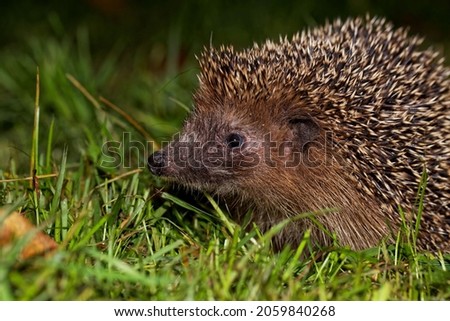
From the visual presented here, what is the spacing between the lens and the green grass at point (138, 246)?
3178 millimetres

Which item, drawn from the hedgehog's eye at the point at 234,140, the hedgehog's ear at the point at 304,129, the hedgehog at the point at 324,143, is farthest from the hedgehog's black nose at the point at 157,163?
the hedgehog's ear at the point at 304,129

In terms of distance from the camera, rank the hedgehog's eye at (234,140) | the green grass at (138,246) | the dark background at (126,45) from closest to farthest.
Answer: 1. the green grass at (138,246)
2. the hedgehog's eye at (234,140)
3. the dark background at (126,45)

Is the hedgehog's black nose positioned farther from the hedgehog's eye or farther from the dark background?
the dark background

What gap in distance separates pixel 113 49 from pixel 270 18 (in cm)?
192

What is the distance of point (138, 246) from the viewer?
12.9 feet

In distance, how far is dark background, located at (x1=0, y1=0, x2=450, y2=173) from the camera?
6062 mm

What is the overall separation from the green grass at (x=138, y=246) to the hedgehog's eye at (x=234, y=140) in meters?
0.36

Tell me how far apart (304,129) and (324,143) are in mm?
153

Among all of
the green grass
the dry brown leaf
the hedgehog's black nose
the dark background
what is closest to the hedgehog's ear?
the green grass

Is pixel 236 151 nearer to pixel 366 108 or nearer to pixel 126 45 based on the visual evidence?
pixel 366 108

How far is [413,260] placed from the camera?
12.1 ft

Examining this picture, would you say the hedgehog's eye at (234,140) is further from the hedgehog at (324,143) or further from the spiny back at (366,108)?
the spiny back at (366,108)

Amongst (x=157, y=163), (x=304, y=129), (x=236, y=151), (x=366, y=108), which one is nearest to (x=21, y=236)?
(x=157, y=163)

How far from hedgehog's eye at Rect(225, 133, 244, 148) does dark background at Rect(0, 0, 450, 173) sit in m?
0.89
